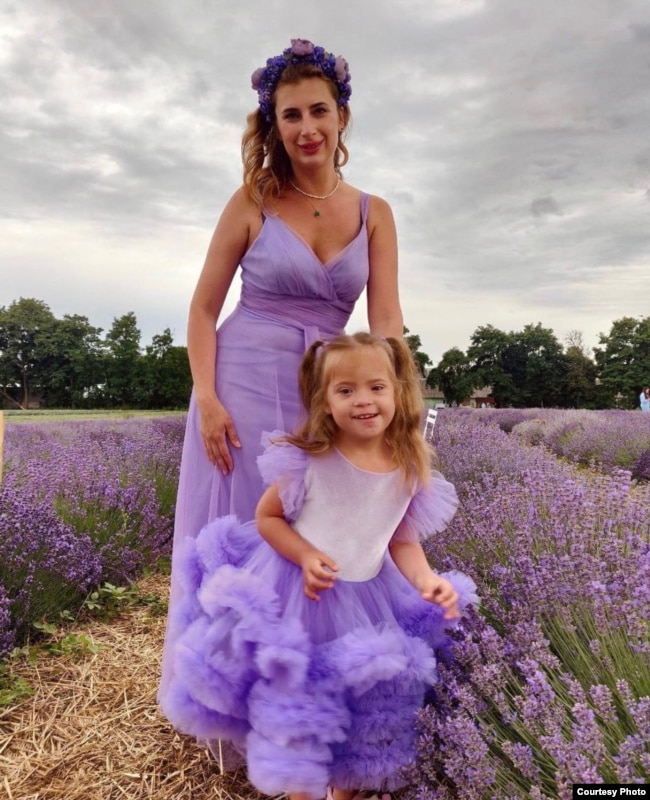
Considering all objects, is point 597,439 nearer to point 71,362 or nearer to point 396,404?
point 396,404

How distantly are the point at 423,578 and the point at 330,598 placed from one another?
0.25 metres

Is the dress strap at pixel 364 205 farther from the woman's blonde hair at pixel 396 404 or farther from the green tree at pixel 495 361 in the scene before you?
the green tree at pixel 495 361

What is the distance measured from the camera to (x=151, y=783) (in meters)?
2.21

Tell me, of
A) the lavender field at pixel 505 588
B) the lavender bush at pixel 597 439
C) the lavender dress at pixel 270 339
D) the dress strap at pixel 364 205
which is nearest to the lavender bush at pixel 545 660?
the lavender field at pixel 505 588

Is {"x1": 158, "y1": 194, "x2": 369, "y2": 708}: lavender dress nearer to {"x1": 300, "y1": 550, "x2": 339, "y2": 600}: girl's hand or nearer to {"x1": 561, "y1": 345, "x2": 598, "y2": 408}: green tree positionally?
{"x1": 300, "y1": 550, "x2": 339, "y2": 600}: girl's hand

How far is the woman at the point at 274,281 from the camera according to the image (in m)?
2.16

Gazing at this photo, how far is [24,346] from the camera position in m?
17.9

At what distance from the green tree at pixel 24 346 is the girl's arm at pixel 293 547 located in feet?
41.5

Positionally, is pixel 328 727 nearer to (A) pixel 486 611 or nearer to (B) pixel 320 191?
(A) pixel 486 611

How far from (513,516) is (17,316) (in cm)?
1968

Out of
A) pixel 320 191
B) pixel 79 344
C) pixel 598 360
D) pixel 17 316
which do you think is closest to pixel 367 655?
pixel 320 191

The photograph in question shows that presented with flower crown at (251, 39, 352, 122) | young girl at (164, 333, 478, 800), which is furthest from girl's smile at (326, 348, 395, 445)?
flower crown at (251, 39, 352, 122)

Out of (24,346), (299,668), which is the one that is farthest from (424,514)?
(24,346)

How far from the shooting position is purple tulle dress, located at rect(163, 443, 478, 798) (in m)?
1.56
